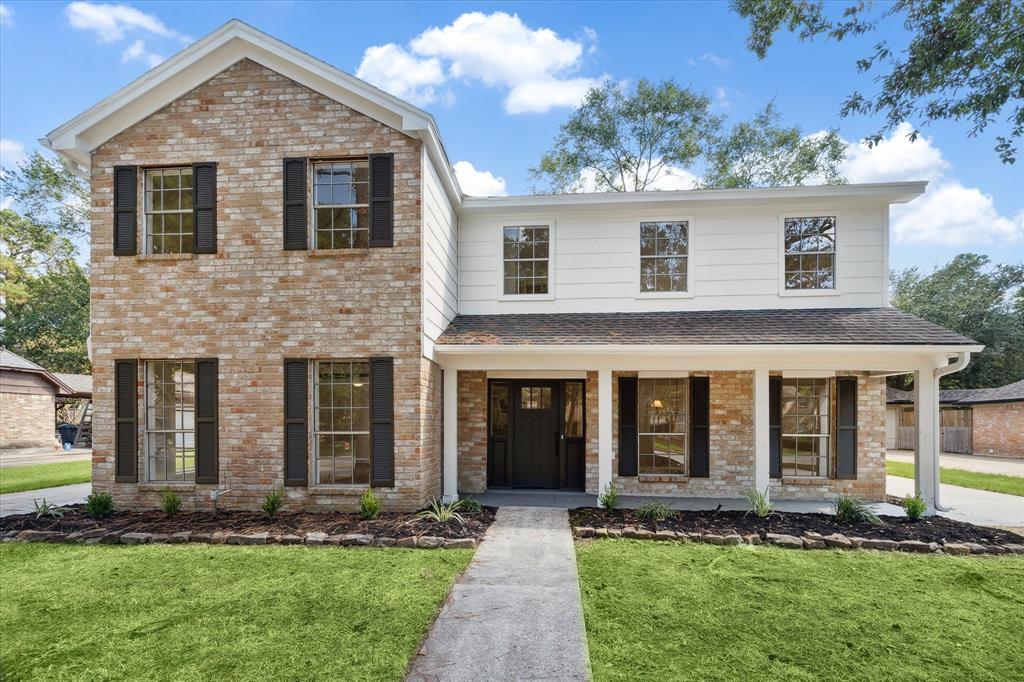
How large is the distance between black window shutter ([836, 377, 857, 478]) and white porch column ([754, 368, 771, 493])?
198 centimetres

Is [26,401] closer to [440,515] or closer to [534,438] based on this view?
[534,438]

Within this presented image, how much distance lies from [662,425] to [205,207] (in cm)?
828

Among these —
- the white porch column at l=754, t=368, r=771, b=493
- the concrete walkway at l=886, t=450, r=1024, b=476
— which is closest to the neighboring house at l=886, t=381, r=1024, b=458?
the concrete walkway at l=886, t=450, r=1024, b=476

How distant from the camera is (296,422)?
7809mm

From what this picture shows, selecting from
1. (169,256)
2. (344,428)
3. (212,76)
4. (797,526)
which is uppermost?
(212,76)

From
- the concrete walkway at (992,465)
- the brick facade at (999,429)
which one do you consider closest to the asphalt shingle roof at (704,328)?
the concrete walkway at (992,465)

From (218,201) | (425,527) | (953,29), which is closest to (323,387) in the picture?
(425,527)

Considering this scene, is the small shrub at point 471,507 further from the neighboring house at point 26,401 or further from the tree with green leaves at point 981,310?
the tree with green leaves at point 981,310

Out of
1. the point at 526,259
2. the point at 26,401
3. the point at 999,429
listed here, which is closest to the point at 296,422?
the point at 526,259

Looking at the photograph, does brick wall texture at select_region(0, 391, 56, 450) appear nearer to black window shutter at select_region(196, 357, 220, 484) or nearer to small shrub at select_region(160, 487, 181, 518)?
small shrub at select_region(160, 487, 181, 518)

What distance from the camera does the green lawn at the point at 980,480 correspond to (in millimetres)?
11166

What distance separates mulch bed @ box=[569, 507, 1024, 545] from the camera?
6824 millimetres

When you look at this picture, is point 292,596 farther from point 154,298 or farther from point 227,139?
point 227,139

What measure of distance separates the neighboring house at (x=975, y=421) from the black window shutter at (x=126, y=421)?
2651 cm
